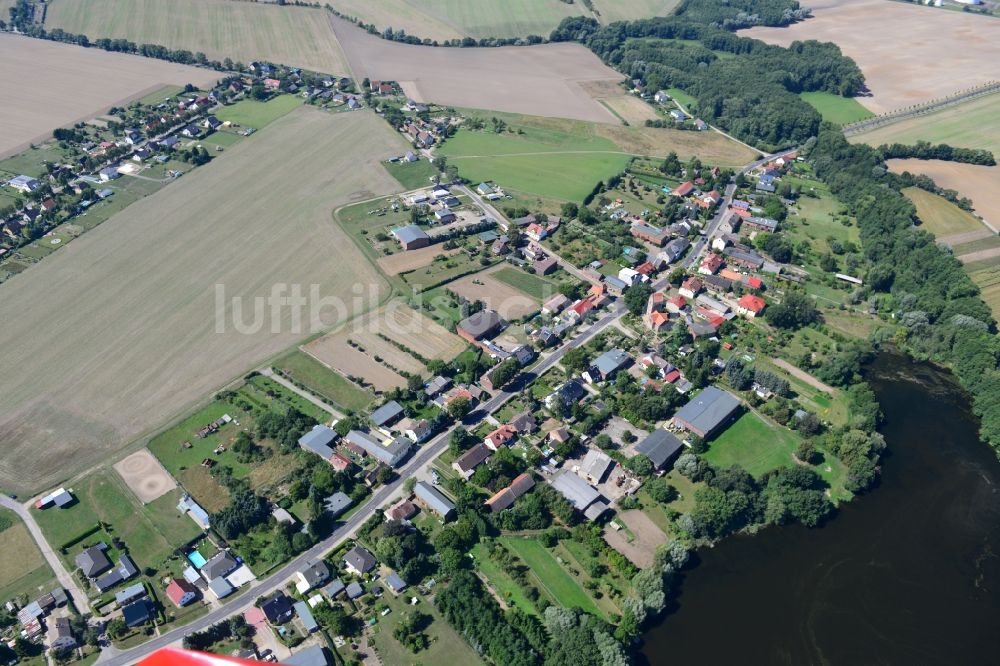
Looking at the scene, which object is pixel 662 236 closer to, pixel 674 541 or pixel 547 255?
pixel 547 255

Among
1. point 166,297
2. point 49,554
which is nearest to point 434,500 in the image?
point 49,554

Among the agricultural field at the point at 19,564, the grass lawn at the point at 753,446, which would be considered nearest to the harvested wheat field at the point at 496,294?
the grass lawn at the point at 753,446

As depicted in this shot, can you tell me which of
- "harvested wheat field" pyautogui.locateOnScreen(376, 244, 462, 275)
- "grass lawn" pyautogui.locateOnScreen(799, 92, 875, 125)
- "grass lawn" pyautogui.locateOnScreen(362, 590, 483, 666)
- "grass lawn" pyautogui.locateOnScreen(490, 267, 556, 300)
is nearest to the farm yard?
"grass lawn" pyautogui.locateOnScreen(799, 92, 875, 125)

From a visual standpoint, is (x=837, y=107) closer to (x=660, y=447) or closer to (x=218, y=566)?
(x=660, y=447)

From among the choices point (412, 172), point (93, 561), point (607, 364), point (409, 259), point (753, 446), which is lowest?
point (93, 561)

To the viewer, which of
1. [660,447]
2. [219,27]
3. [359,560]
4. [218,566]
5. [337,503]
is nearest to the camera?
A: [218,566]

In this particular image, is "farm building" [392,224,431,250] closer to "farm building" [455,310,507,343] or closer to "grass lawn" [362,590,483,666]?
"farm building" [455,310,507,343]

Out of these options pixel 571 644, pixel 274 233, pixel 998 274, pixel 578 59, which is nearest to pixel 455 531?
pixel 571 644

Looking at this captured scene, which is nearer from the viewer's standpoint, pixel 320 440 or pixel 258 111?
pixel 320 440
